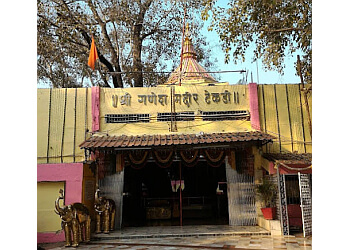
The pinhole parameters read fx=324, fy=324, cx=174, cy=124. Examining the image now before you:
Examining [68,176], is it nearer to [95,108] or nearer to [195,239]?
[95,108]

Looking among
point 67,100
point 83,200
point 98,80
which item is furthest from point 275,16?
point 98,80

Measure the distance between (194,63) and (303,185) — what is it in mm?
6698

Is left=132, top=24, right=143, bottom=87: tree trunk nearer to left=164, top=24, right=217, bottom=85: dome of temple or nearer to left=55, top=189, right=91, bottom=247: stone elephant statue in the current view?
left=164, top=24, right=217, bottom=85: dome of temple

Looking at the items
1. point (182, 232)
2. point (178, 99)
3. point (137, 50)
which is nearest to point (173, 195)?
point (182, 232)

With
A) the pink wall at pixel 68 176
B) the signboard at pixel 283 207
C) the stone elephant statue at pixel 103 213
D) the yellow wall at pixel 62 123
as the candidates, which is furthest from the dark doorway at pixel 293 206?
the yellow wall at pixel 62 123

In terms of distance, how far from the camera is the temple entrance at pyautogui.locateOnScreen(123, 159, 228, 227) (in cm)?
1197

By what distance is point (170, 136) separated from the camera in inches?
369

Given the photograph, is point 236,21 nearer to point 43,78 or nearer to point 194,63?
point 194,63

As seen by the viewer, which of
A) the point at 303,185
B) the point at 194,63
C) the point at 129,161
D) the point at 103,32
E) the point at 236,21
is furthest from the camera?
the point at 103,32

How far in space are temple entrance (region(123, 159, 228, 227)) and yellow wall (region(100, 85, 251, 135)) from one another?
185 cm

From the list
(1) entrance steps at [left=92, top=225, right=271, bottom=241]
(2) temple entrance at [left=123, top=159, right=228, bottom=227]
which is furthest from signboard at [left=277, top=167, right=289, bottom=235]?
(2) temple entrance at [left=123, top=159, right=228, bottom=227]

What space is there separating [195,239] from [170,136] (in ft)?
9.50

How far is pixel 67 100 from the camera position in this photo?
34.3 feet

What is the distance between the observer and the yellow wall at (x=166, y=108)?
1023 cm
